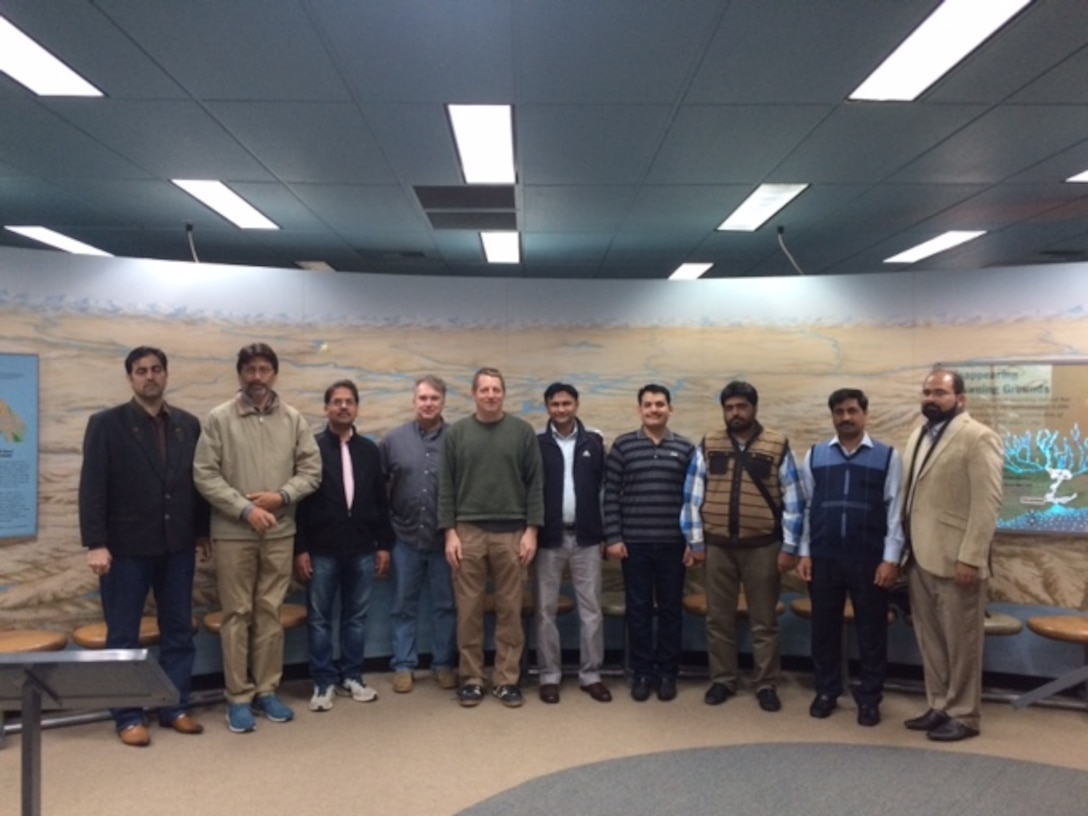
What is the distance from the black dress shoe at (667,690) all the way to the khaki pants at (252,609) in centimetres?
200

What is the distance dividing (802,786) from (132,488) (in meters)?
3.21

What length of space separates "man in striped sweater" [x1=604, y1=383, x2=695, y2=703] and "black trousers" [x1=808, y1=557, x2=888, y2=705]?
0.70 meters

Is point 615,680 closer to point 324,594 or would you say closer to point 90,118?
point 324,594

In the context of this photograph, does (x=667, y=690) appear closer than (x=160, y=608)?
No

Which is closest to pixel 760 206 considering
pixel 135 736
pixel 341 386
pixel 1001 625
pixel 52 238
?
pixel 1001 625

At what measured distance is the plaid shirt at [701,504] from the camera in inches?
165

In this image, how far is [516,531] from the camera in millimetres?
4328

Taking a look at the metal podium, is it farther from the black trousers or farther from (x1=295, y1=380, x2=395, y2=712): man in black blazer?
the black trousers

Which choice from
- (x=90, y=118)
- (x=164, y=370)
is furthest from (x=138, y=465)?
(x=90, y=118)

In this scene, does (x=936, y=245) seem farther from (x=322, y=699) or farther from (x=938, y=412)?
(x=322, y=699)

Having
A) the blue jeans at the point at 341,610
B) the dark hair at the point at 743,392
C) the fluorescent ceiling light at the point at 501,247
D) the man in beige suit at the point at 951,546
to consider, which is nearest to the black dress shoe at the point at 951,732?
the man in beige suit at the point at 951,546

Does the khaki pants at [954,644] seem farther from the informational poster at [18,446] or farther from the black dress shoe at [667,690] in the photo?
the informational poster at [18,446]

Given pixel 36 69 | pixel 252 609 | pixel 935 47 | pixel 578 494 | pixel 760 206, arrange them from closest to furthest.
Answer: pixel 935 47 < pixel 36 69 < pixel 252 609 < pixel 578 494 < pixel 760 206

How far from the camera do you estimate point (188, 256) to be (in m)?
7.47
